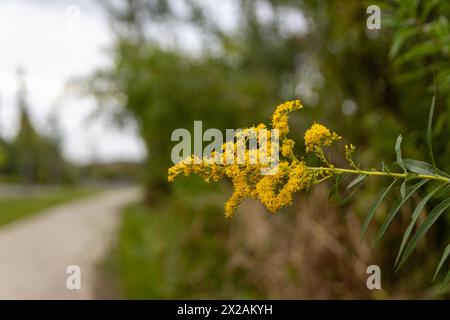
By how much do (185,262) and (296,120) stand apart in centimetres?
185

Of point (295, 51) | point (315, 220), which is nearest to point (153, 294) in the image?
point (315, 220)

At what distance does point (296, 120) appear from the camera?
15.9 ft

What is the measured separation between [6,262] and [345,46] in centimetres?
498

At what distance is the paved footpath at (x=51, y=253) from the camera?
16.4ft

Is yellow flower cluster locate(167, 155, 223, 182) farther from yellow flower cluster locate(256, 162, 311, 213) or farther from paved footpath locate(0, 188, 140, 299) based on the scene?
paved footpath locate(0, 188, 140, 299)

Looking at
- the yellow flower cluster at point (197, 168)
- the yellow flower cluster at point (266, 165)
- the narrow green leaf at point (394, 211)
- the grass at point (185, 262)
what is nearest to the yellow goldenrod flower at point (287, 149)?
the yellow flower cluster at point (266, 165)

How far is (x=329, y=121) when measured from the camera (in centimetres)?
434

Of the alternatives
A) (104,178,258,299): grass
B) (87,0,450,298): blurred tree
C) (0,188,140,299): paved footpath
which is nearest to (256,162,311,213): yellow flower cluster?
(87,0,450,298): blurred tree

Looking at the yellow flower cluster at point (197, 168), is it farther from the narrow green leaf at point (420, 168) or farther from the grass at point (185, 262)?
the grass at point (185, 262)

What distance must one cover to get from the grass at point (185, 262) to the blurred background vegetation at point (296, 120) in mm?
17

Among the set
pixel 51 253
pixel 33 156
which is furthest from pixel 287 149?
pixel 33 156

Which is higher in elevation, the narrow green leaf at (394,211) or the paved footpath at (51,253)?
the paved footpath at (51,253)

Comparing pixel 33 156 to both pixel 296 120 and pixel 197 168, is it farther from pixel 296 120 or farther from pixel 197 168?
pixel 197 168
